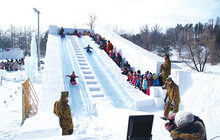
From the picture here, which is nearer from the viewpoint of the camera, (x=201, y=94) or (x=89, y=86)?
(x=201, y=94)

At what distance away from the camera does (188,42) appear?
964 inches

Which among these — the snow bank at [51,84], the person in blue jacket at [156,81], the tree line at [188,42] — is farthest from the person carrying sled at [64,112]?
the tree line at [188,42]

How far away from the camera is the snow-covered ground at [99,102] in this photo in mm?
3836

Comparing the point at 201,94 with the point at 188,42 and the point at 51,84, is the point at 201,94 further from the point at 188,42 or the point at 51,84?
the point at 188,42

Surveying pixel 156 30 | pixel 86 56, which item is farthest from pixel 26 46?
pixel 86 56

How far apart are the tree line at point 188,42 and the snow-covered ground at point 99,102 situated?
17.1 meters

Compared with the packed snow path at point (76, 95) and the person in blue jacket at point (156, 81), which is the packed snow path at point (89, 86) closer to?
the packed snow path at point (76, 95)

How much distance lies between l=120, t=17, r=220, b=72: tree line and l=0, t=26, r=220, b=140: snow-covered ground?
17.1 m

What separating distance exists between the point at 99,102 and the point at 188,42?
21.4 meters

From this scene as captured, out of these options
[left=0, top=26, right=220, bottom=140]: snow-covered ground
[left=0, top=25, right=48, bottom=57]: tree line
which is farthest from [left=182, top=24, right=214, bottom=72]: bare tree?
[left=0, top=25, right=48, bottom=57]: tree line

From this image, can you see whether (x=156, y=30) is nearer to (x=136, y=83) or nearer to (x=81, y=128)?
(x=136, y=83)

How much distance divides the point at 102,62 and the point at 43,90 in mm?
5403

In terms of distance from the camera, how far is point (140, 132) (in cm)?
269

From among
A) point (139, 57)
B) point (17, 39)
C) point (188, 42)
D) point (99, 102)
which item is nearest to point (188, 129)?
point (99, 102)
